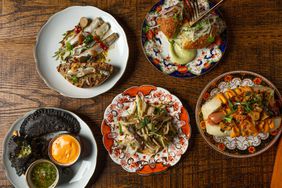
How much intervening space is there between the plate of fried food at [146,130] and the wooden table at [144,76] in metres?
0.08

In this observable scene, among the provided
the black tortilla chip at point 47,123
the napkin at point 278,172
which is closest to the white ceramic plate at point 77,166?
the black tortilla chip at point 47,123

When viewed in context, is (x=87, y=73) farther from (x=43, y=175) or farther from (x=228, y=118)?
(x=228, y=118)

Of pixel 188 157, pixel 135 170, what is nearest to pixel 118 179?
pixel 135 170

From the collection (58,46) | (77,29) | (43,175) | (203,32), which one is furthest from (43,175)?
(203,32)

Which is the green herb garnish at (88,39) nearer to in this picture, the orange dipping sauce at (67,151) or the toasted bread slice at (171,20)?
the toasted bread slice at (171,20)

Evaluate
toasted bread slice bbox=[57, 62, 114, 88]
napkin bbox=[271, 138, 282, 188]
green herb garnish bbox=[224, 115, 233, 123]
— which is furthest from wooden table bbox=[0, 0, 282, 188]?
green herb garnish bbox=[224, 115, 233, 123]

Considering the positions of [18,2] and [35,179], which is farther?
[18,2]

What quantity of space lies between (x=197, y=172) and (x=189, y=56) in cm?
90

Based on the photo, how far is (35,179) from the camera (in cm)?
287

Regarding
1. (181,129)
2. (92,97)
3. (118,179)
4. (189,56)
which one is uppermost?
(189,56)

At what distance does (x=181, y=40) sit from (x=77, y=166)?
1.25m

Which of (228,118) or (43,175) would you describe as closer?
(228,118)

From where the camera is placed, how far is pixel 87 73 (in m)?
2.90

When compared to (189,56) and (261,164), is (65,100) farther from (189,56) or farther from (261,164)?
(261,164)
